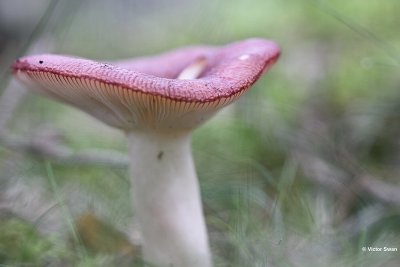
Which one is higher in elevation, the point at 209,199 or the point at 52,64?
the point at 52,64

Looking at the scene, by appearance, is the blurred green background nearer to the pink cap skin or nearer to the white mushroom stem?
the white mushroom stem

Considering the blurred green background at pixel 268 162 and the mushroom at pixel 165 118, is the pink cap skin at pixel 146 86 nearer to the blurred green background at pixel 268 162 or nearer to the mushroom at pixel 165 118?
the mushroom at pixel 165 118

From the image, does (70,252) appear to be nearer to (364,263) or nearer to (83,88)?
(83,88)

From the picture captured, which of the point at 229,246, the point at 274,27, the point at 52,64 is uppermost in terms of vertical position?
the point at 52,64

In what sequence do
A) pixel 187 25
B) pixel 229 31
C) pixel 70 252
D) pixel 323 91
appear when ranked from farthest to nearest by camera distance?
pixel 187 25, pixel 229 31, pixel 323 91, pixel 70 252

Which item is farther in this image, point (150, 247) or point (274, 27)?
point (274, 27)

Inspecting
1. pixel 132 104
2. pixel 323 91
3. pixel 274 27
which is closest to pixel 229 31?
pixel 274 27

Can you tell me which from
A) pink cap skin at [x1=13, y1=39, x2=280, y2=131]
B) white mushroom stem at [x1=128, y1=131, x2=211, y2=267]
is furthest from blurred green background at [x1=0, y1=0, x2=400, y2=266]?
pink cap skin at [x1=13, y1=39, x2=280, y2=131]
